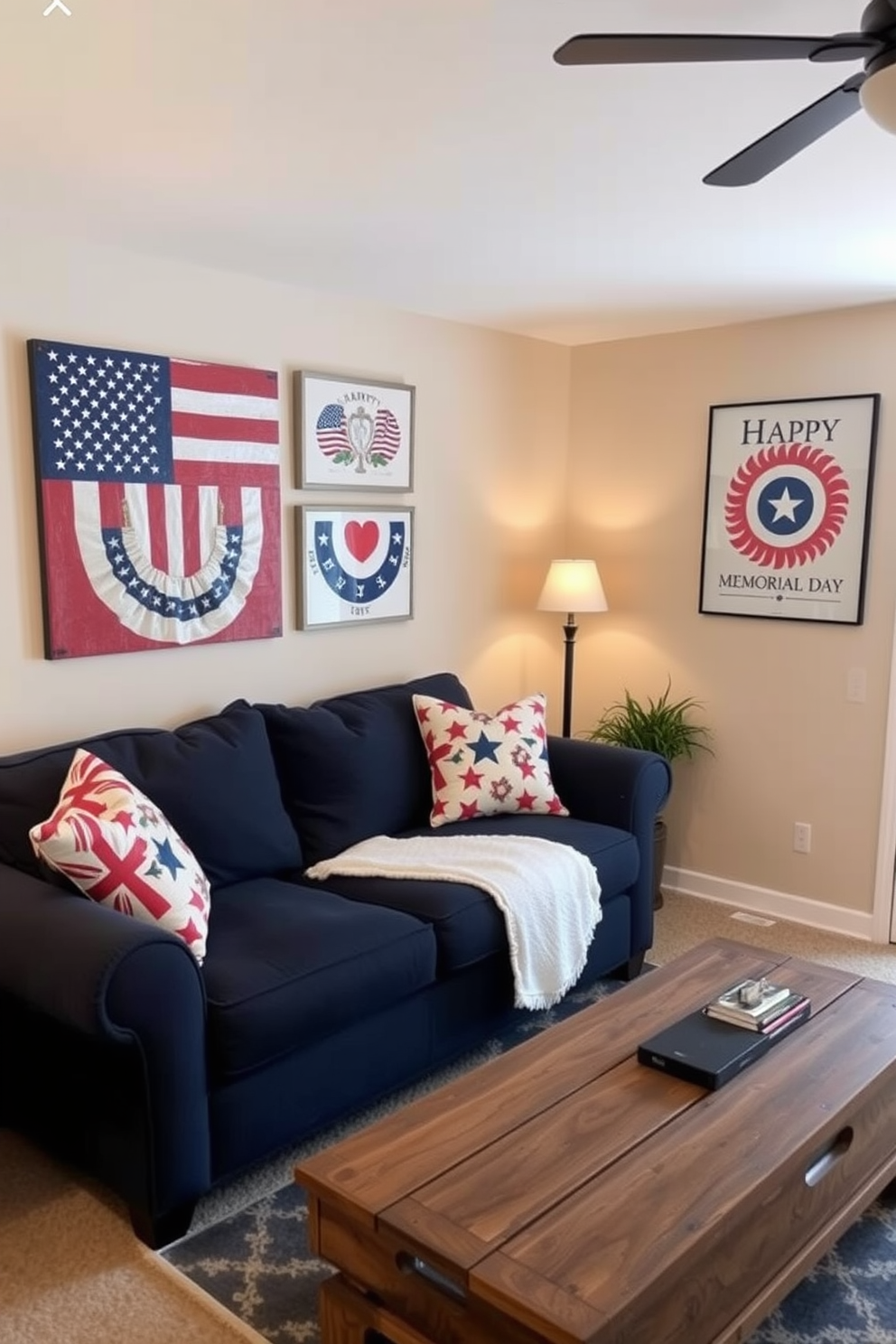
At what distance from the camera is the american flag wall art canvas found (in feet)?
9.27

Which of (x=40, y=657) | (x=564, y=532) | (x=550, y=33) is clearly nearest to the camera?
(x=550, y=33)

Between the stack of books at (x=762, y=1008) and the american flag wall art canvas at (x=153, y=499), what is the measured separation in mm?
1885

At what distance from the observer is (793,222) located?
268 cm

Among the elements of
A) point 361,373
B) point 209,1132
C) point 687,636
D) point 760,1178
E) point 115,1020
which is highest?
point 361,373

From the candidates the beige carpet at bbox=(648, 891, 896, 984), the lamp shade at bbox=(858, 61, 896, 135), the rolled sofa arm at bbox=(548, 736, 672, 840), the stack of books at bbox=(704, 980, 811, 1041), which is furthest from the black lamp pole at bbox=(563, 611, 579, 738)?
the lamp shade at bbox=(858, 61, 896, 135)

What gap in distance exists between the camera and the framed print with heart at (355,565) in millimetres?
3539

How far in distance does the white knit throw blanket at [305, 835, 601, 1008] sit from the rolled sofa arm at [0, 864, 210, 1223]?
2.88 feet

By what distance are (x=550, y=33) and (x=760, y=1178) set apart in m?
1.90

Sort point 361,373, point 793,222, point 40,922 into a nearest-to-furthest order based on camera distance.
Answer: point 40,922
point 793,222
point 361,373

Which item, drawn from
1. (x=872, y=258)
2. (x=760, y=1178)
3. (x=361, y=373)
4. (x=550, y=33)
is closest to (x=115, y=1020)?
(x=760, y=1178)

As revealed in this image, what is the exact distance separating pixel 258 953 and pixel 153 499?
140cm

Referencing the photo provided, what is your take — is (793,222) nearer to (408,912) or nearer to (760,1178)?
(408,912)

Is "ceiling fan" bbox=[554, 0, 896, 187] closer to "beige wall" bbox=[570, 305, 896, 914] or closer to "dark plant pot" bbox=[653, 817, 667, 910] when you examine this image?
"beige wall" bbox=[570, 305, 896, 914]

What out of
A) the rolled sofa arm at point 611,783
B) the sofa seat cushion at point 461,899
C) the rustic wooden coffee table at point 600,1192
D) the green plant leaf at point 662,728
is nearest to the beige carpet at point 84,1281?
the rustic wooden coffee table at point 600,1192
